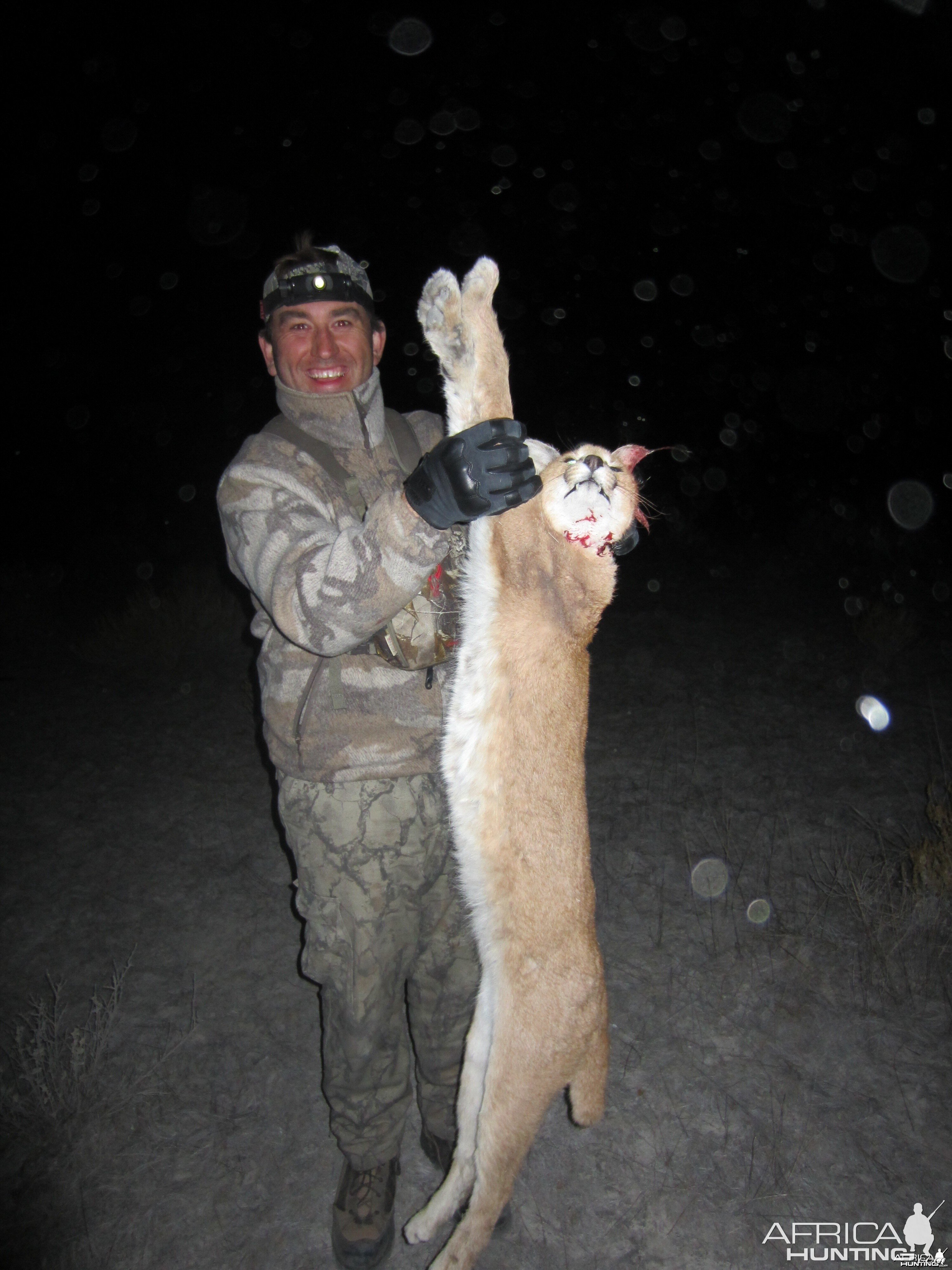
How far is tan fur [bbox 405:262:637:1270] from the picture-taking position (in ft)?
7.70

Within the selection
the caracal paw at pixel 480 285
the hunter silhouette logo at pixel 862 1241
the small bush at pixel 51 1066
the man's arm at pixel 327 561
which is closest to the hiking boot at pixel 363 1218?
the small bush at pixel 51 1066

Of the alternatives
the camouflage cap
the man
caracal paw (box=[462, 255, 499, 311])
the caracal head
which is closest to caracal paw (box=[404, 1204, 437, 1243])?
the man

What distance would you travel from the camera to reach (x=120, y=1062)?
3219mm

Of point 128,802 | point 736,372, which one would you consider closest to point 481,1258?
point 128,802

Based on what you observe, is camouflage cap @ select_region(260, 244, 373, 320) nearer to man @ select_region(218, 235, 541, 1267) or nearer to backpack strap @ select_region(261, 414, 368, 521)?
man @ select_region(218, 235, 541, 1267)

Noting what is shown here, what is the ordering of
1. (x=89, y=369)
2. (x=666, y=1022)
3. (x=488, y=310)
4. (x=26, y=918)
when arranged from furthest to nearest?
1. (x=89, y=369)
2. (x=26, y=918)
3. (x=666, y=1022)
4. (x=488, y=310)

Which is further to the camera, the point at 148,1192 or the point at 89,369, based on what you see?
the point at 89,369

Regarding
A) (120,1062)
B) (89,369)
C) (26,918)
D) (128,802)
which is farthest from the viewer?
(89,369)

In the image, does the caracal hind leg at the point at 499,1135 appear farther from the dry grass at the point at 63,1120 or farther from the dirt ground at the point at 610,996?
the dry grass at the point at 63,1120

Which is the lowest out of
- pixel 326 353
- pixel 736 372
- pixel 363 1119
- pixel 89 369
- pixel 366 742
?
pixel 736 372

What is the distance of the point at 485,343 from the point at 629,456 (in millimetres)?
634

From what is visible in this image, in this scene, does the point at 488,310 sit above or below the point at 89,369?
above

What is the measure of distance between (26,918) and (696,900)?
4.01m

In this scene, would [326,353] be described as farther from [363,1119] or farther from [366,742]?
[363,1119]
